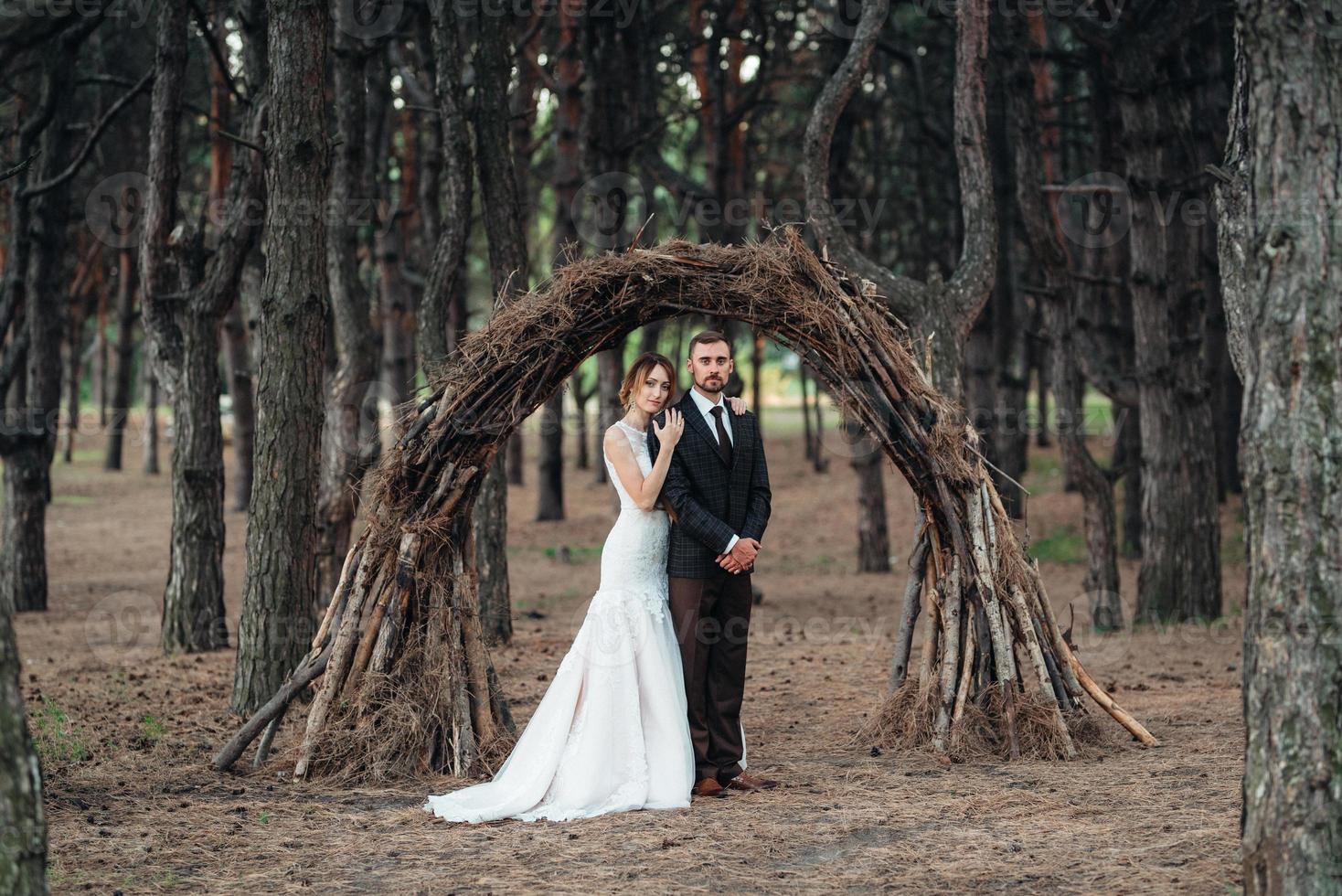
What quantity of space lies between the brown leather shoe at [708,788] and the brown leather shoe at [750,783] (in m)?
0.08

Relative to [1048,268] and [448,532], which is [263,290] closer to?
[448,532]

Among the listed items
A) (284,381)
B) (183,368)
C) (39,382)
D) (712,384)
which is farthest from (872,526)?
(712,384)

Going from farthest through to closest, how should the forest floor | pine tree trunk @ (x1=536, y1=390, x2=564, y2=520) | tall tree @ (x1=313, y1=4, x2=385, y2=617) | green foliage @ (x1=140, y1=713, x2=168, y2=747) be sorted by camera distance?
pine tree trunk @ (x1=536, y1=390, x2=564, y2=520), tall tree @ (x1=313, y1=4, x2=385, y2=617), green foliage @ (x1=140, y1=713, x2=168, y2=747), the forest floor

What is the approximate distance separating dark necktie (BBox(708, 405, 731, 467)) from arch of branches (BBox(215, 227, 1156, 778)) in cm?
63

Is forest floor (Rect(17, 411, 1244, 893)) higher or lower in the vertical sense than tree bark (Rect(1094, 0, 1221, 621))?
lower

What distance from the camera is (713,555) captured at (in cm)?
608

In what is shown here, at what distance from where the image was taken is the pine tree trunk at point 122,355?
2152 cm

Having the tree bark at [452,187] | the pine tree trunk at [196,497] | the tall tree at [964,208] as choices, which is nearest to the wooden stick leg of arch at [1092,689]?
the tall tree at [964,208]

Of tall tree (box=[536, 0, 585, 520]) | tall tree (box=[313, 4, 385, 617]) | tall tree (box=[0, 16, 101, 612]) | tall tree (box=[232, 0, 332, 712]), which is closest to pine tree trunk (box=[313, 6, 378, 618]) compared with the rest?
tall tree (box=[313, 4, 385, 617])

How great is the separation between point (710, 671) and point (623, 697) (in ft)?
1.38

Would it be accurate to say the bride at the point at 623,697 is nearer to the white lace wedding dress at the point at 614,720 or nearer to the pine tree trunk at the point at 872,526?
the white lace wedding dress at the point at 614,720

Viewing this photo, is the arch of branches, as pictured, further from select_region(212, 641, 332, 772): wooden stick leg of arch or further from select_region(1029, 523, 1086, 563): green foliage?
select_region(1029, 523, 1086, 563): green foliage

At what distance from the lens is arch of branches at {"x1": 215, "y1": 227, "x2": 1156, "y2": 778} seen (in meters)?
Answer: 6.49

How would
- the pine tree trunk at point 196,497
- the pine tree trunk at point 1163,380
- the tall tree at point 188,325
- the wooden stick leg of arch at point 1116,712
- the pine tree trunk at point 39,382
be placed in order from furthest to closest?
1. the pine tree trunk at point 39,382
2. the pine tree trunk at point 1163,380
3. the pine tree trunk at point 196,497
4. the tall tree at point 188,325
5. the wooden stick leg of arch at point 1116,712
